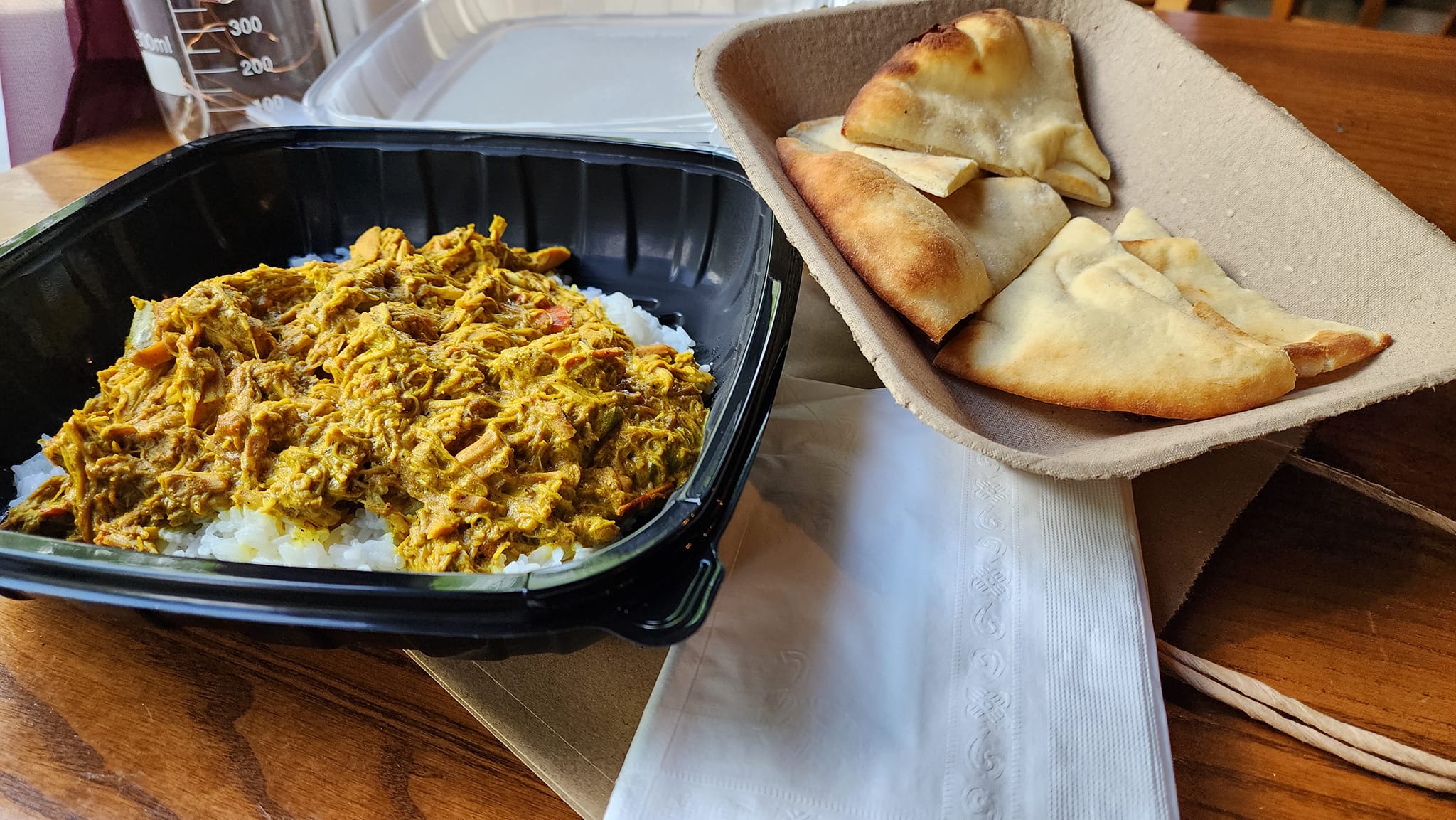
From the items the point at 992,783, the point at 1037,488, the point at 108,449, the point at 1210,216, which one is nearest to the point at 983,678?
the point at 992,783

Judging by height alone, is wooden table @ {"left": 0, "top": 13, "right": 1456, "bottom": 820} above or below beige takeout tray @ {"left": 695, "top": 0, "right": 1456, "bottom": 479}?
below

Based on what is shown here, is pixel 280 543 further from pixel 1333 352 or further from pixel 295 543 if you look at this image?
pixel 1333 352

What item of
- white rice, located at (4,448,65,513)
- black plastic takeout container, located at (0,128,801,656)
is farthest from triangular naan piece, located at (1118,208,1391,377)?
white rice, located at (4,448,65,513)

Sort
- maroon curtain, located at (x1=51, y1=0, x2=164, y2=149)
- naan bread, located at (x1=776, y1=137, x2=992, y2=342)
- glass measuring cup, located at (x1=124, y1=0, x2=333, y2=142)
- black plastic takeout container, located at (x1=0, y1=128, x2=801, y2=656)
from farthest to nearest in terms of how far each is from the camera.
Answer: maroon curtain, located at (x1=51, y1=0, x2=164, y2=149) → glass measuring cup, located at (x1=124, y1=0, x2=333, y2=142) → naan bread, located at (x1=776, y1=137, x2=992, y2=342) → black plastic takeout container, located at (x1=0, y1=128, x2=801, y2=656)

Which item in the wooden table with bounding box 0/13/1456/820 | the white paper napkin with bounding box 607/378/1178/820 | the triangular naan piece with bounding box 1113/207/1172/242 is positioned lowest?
the wooden table with bounding box 0/13/1456/820

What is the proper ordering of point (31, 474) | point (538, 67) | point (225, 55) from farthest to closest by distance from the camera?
1. point (538, 67)
2. point (225, 55)
3. point (31, 474)

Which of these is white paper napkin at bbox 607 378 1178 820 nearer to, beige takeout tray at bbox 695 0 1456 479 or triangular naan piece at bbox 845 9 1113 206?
beige takeout tray at bbox 695 0 1456 479

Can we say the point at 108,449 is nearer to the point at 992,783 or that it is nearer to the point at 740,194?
the point at 740,194

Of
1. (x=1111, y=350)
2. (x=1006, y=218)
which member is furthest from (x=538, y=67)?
(x=1111, y=350)
